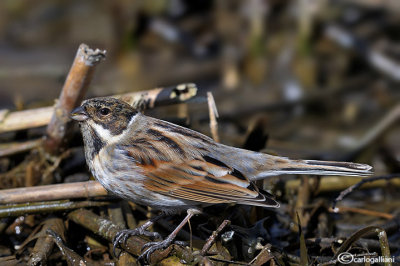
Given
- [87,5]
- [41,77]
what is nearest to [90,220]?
[41,77]

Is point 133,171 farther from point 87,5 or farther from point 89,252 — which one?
point 87,5

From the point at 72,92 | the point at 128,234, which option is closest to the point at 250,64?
the point at 72,92

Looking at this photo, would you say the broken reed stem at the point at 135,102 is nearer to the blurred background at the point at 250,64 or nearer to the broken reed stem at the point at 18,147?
the broken reed stem at the point at 18,147

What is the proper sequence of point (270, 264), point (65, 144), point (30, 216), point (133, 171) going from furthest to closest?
point (65, 144) → point (30, 216) → point (133, 171) → point (270, 264)

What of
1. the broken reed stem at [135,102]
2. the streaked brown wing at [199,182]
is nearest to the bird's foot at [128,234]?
the streaked brown wing at [199,182]

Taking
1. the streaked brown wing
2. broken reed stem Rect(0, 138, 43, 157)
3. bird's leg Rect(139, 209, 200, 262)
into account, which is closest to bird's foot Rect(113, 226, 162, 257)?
bird's leg Rect(139, 209, 200, 262)

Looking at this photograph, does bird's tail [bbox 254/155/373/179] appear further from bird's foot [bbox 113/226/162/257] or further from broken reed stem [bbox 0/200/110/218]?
broken reed stem [bbox 0/200/110/218]
